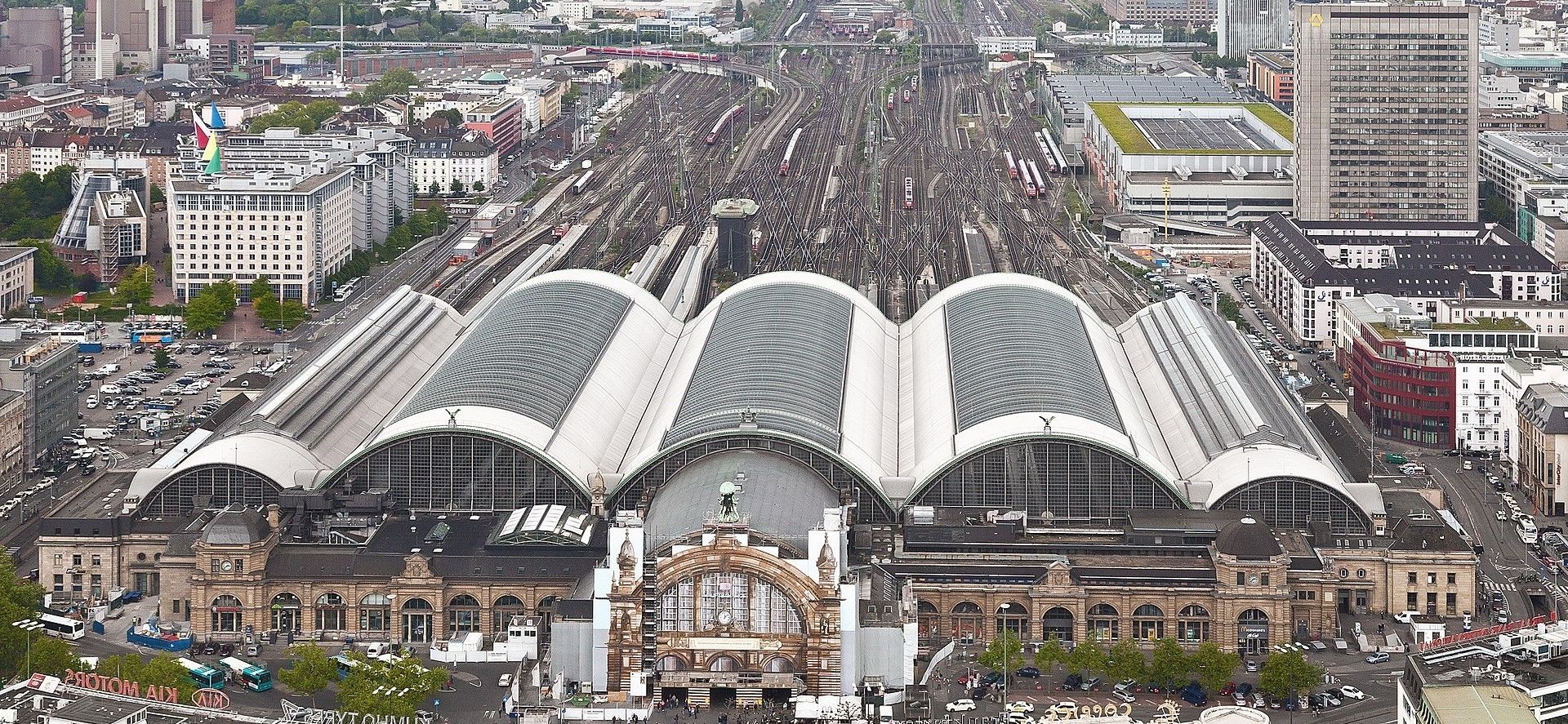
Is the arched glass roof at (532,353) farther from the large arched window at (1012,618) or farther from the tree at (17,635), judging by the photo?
the large arched window at (1012,618)

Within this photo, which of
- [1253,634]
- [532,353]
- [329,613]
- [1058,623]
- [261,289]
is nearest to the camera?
[1253,634]

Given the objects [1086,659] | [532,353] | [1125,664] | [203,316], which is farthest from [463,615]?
[203,316]

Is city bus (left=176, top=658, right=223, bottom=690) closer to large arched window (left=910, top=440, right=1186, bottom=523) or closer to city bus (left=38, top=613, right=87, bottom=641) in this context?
city bus (left=38, top=613, right=87, bottom=641)

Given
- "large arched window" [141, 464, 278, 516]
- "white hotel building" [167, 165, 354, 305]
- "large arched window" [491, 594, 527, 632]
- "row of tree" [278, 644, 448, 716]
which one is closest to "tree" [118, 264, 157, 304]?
"white hotel building" [167, 165, 354, 305]

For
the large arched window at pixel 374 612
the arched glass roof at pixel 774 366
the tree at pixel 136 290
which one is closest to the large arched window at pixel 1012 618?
the arched glass roof at pixel 774 366

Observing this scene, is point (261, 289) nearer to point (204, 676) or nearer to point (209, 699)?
point (204, 676)

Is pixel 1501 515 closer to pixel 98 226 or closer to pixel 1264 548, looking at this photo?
pixel 1264 548
